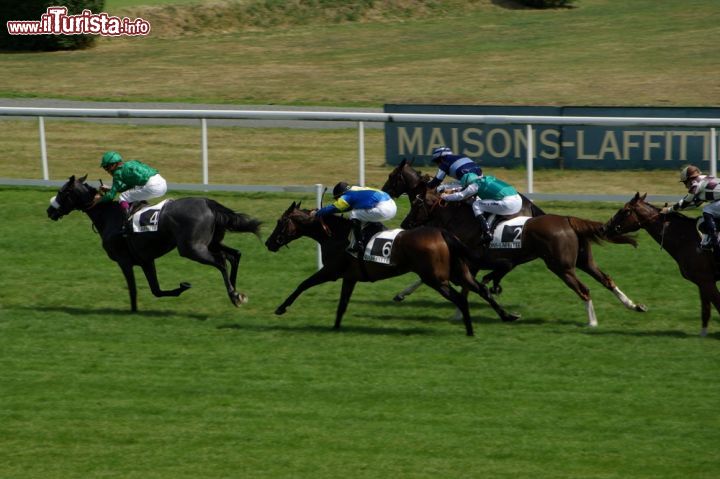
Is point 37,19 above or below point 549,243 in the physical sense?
above

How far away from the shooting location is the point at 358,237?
11.5 meters

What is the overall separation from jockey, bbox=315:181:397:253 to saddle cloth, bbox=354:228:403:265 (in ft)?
0.25

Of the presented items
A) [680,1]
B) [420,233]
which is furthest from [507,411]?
[680,1]

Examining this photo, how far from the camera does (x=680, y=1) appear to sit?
4162 centimetres

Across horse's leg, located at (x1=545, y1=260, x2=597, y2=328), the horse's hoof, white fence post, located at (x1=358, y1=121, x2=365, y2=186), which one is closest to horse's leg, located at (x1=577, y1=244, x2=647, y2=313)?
horse's leg, located at (x1=545, y1=260, x2=597, y2=328)

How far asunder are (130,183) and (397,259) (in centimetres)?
311

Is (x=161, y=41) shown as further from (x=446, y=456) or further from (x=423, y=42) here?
(x=446, y=456)

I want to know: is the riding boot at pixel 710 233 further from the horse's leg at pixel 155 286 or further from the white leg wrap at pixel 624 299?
the horse's leg at pixel 155 286

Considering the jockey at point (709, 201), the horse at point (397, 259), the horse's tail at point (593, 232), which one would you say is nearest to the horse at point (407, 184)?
the horse's tail at point (593, 232)

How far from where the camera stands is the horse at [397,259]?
1114cm

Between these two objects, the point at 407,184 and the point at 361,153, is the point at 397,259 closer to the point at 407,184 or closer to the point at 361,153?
the point at 407,184

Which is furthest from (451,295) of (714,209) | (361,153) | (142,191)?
(361,153)

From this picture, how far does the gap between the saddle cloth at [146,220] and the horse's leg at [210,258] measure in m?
0.34

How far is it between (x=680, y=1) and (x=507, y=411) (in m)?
35.2
